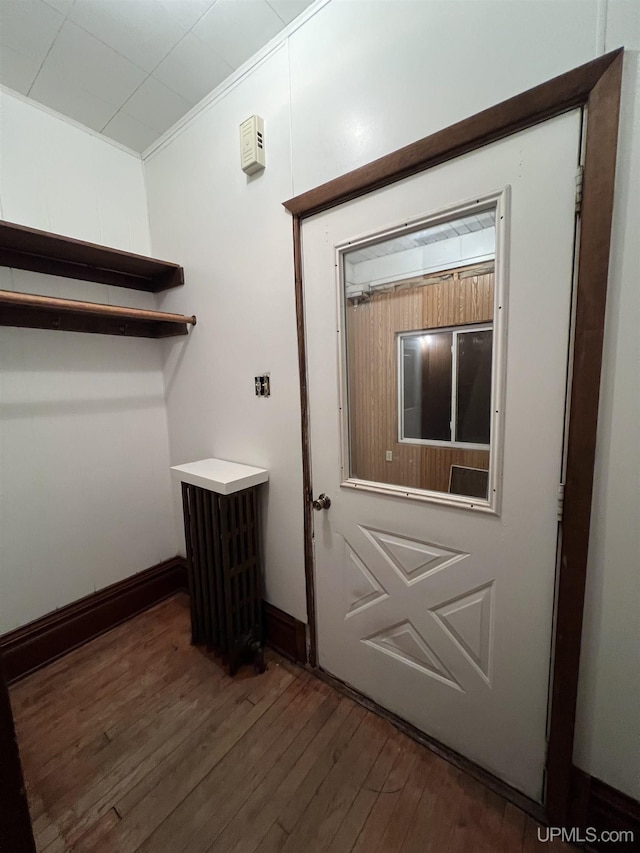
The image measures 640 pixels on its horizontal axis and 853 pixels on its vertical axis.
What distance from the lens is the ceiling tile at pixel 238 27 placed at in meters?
1.21

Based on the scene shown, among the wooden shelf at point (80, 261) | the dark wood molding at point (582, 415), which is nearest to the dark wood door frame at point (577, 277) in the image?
the dark wood molding at point (582, 415)

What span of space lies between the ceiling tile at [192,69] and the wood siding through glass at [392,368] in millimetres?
1266

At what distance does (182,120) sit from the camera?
1.72 metres

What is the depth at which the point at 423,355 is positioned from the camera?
48.0 inches

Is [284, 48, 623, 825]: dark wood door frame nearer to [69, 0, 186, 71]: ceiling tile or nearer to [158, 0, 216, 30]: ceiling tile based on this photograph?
[158, 0, 216, 30]: ceiling tile

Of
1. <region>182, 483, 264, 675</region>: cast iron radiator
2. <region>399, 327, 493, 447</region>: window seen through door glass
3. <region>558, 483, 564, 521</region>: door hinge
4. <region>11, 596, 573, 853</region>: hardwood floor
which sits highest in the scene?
<region>399, 327, 493, 447</region>: window seen through door glass

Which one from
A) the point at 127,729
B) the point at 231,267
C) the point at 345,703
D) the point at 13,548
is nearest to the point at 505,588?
the point at 345,703

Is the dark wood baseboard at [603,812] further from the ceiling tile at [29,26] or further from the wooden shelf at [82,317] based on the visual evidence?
the ceiling tile at [29,26]

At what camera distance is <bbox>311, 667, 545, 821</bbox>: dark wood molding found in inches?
42.3

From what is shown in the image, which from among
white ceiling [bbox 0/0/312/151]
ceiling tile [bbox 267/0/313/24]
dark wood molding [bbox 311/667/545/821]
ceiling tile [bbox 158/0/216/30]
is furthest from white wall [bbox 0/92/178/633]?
dark wood molding [bbox 311/667/545/821]

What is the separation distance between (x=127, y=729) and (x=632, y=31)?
2762mm

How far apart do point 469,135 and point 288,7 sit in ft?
3.13

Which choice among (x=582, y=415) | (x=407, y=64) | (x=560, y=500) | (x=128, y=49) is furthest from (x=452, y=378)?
(x=128, y=49)

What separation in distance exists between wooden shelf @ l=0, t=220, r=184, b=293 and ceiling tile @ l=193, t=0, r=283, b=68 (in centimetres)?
94
